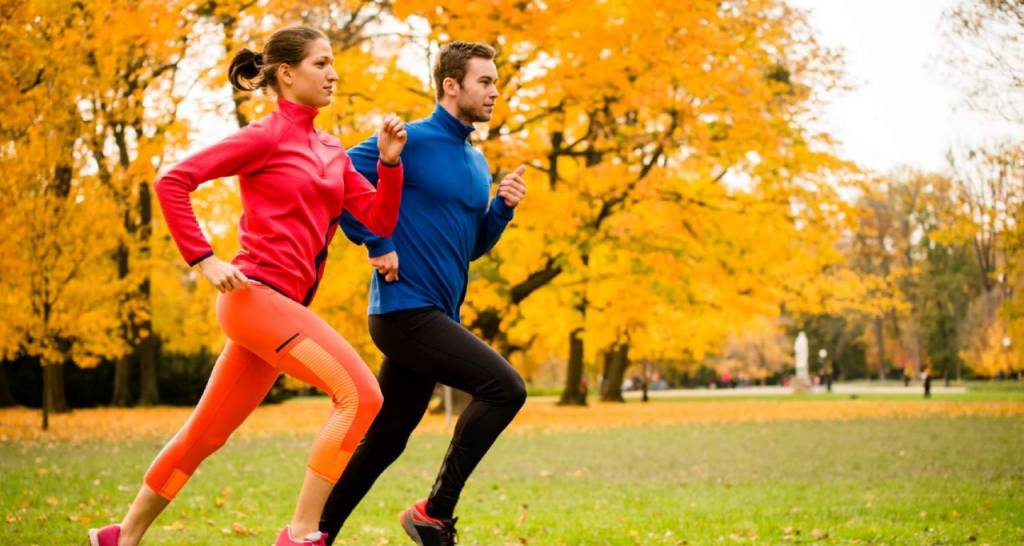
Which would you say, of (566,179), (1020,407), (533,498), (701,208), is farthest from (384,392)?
(1020,407)

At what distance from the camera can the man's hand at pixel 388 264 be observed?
4250 millimetres

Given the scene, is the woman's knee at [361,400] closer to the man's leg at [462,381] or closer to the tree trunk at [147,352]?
the man's leg at [462,381]

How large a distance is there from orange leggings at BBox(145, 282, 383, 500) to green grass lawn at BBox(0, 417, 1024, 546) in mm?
2184

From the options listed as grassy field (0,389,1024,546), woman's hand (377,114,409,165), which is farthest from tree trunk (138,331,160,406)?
woman's hand (377,114,409,165)

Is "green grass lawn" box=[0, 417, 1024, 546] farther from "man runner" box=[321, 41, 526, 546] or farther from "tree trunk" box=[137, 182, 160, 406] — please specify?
"tree trunk" box=[137, 182, 160, 406]

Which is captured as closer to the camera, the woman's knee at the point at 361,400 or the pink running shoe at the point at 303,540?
the pink running shoe at the point at 303,540

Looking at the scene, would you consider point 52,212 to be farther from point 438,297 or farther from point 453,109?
point 438,297

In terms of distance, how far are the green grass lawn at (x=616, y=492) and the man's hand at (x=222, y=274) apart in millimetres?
2794

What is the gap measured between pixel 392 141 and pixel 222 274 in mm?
858

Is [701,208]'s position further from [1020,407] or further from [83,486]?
[83,486]

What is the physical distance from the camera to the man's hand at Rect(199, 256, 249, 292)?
12.0 feet

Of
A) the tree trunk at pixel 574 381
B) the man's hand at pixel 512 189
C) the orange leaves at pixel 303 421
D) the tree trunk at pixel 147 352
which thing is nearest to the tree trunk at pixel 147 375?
the tree trunk at pixel 147 352

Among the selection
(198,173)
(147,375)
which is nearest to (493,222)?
(198,173)

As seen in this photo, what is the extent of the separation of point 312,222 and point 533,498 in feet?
18.3
